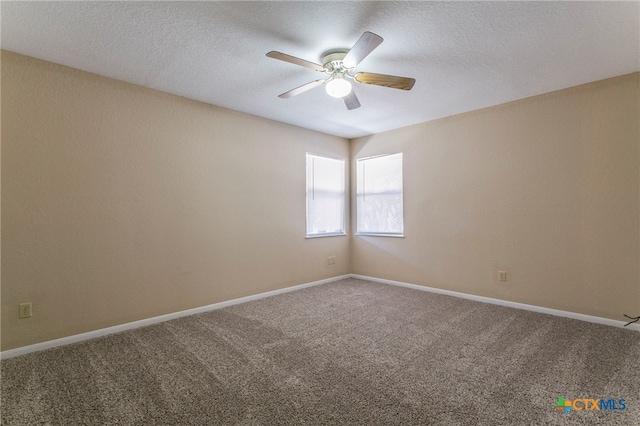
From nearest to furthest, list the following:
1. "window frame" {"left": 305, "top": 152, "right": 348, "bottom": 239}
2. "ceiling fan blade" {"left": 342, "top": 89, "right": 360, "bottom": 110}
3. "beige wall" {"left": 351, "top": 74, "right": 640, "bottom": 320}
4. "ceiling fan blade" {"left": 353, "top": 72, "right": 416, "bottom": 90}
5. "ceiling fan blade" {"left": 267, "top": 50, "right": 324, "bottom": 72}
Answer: "ceiling fan blade" {"left": 267, "top": 50, "right": 324, "bottom": 72} → "ceiling fan blade" {"left": 353, "top": 72, "right": 416, "bottom": 90} → "ceiling fan blade" {"left": 342, "top": 89, "right": 360, "bottom": 110} → "beige wall" {"left": 351, "top": 74, "right": 640, "bottom": 320} → "window frame" {"left": 305, "top": 152, "right": 348, "bottom": 239}

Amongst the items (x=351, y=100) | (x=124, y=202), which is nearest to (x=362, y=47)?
(x=351, y=100)

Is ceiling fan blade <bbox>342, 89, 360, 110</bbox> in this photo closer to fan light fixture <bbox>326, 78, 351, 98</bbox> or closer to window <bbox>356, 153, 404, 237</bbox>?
fan light fixture <bbox>326, 78, 351, 98</bbox>

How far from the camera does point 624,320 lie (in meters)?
2.77

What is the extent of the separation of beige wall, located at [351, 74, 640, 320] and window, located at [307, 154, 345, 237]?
1.00 metres

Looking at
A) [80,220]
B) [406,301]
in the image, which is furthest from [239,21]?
[406,301]

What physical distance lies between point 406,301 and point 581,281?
1728mm

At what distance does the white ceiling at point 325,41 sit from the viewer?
6.16 feet

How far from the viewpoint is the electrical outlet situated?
2.34 meters

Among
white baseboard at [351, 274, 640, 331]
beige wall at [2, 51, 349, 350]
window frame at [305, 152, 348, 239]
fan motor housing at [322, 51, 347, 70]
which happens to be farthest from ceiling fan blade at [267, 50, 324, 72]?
white baseboard at [351, 274, 640, 331]

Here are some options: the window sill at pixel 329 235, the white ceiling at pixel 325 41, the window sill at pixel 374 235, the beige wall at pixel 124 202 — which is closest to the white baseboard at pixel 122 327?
the beige wall at pixel 124 202

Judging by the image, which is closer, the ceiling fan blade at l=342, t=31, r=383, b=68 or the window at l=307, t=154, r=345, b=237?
the ceiling fan blade at l=342, t=31, r=383, b=68

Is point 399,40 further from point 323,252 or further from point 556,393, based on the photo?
point 323,252

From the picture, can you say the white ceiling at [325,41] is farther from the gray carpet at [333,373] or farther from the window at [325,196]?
the gray carpet at [333,373]

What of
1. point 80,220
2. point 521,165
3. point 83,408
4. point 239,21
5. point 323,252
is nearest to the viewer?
point 83,408
